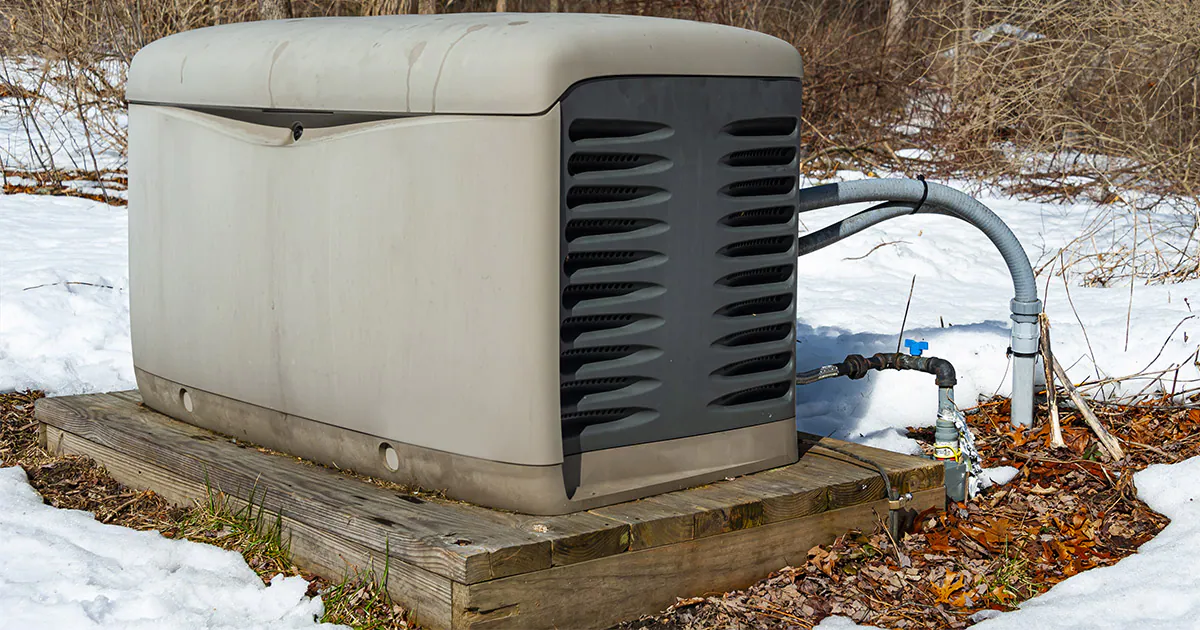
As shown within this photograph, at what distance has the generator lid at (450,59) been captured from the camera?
2551 millimetres

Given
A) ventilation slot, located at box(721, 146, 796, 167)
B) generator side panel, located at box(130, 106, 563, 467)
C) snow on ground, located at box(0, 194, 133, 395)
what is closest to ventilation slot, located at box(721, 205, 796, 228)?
ventilation slot, located at box(721, 146, 796, 167)

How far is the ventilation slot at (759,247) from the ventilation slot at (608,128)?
1.23ft

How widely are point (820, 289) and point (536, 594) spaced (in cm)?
373

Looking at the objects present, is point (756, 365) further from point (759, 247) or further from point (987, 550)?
point (987, 550)

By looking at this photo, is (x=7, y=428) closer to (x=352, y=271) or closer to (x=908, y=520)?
(x=352, y=271)

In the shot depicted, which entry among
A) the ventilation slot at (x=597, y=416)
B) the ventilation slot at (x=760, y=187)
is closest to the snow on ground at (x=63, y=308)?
the ventilation slot at (x=597, y=416)

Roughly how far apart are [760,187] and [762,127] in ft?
0.49

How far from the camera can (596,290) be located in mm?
2711

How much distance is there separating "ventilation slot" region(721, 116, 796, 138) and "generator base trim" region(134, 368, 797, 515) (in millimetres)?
732

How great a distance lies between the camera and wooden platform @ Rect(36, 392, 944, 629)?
8.20 feet

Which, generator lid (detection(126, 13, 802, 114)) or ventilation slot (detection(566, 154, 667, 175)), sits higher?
generator lid (detection(126, 13, 802, 114))

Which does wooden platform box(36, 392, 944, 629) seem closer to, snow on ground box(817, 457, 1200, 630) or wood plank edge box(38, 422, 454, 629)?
wood plank edge box(38, 422, 454, 629)

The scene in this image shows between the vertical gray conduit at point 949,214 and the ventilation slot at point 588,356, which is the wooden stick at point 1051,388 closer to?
the vertical gray conduit at point 949,214

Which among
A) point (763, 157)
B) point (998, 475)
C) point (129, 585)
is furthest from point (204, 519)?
point (998, 475)
